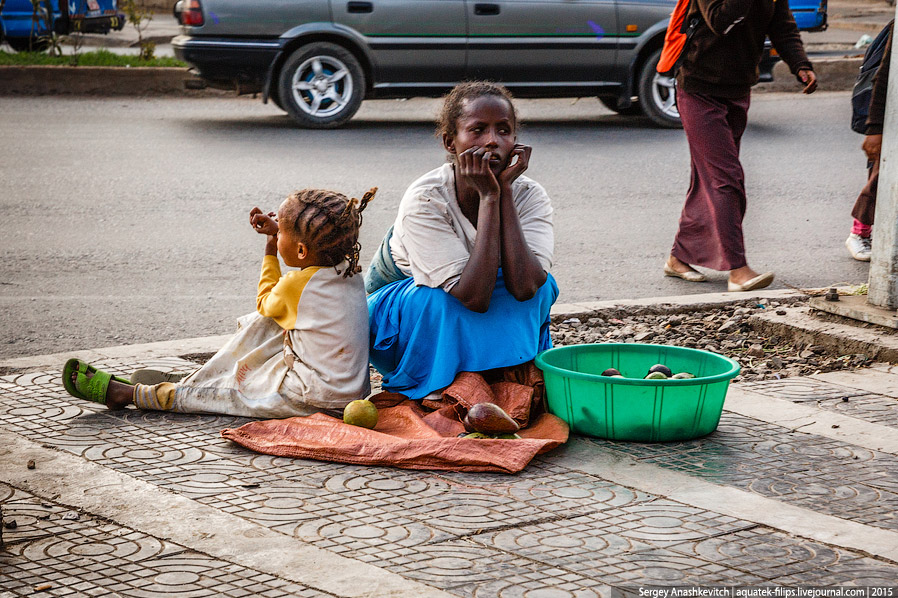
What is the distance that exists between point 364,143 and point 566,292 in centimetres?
486

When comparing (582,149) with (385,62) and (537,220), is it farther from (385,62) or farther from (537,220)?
(537,220)

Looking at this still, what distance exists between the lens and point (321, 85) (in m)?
11.3

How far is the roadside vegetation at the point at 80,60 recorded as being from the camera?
550 inches

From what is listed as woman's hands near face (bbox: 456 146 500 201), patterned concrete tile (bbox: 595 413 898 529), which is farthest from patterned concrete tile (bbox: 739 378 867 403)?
woman's hands near face (bbox: 456 146 500 201)

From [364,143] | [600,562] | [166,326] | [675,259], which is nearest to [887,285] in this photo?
[675,259]

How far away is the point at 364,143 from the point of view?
35.1ft

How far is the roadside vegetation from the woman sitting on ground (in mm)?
10491

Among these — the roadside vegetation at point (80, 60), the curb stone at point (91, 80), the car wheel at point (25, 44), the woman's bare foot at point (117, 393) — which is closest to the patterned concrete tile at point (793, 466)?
the woman's bare foot at point (117, 393)

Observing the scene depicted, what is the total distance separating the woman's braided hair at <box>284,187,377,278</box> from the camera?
12.9 feet

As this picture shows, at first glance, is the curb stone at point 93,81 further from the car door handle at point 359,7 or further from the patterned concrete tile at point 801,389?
the patterned concrete tile at point 801,389

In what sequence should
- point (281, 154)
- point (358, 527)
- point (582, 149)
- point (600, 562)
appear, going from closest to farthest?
point (600, 562) < point (358, 527) < point (281, 154) < point (582, 149)

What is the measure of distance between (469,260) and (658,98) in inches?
333

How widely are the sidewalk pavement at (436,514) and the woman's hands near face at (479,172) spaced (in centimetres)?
91

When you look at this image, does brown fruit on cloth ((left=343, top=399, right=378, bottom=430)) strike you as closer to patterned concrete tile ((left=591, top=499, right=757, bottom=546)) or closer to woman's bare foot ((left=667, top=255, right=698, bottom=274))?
patterned concrete tile ((left=591, top=499, right=757, bottom=546))
